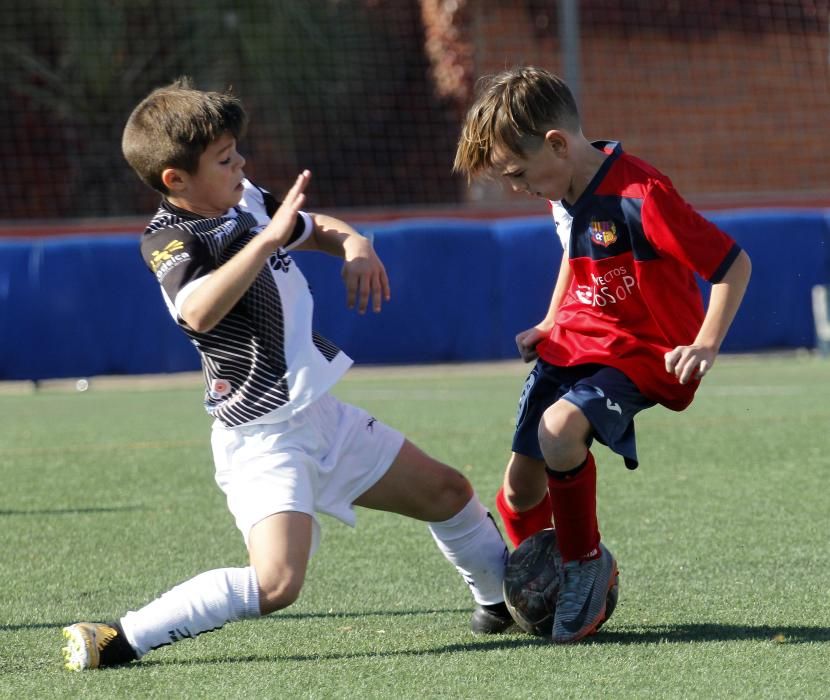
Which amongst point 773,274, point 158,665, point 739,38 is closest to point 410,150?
point 739,38

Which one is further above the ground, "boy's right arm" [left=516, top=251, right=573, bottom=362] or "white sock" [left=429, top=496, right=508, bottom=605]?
"boy's right arm" [left=516, top=251, right=573, bottom=362]

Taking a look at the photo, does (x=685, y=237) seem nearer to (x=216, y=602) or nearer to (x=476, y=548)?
(x=476, y=548)

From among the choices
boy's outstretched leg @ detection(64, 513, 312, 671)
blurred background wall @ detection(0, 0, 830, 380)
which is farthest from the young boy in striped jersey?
blurred background wall @ detection(0, 0, 830, 380)

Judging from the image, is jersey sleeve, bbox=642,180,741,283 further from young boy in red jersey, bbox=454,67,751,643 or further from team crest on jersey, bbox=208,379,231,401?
team crest on jersey, bbox=208,379,231,401

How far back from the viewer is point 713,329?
3.63 m

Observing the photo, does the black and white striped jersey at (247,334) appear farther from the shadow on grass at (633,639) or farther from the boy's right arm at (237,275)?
the shadow on grass at (633,639)

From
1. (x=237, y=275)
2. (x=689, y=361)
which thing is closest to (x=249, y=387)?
(x=237, y=275)

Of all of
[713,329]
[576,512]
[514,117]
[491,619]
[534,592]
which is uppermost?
[514,117]

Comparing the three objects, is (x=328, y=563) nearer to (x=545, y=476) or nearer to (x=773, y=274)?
(x=545, y=476)

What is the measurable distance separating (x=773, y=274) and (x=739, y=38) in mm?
7967

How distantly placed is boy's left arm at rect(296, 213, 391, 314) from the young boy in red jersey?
404 millimetres

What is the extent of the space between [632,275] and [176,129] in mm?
1304

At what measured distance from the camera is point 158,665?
3.59 m

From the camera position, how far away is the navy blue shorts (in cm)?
378
